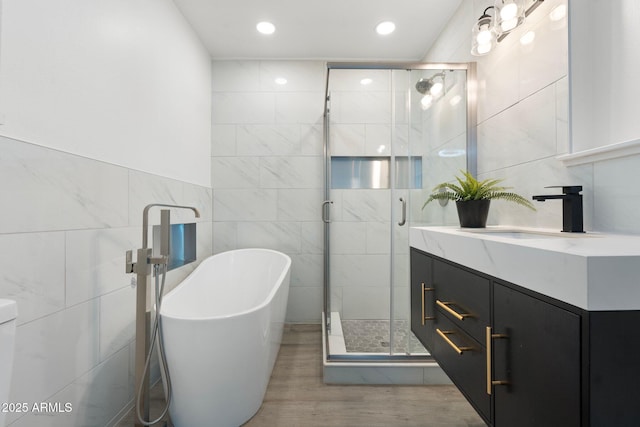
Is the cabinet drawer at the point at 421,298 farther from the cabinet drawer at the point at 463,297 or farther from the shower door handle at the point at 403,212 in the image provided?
the shower door handle at the point at 403,212

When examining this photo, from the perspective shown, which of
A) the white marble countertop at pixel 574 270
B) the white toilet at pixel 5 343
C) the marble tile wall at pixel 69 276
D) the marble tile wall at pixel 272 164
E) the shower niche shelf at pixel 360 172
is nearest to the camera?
the white marble countertop at pixel 574 270

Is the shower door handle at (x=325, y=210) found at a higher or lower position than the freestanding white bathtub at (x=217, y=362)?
higher

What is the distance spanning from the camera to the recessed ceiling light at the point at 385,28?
232 centimetres

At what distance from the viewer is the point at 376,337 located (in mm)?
2191

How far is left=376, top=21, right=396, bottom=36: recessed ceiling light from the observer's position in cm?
232

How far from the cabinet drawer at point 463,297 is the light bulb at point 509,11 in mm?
1235

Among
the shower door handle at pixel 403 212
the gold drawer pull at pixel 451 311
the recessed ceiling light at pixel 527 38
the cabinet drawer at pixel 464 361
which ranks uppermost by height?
the recessed ceiling light at pixel 527 38

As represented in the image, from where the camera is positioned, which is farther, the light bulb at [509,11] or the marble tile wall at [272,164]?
the marble tile wall at [272,164]

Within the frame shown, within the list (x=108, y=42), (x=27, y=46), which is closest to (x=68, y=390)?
(x=27, y=46)

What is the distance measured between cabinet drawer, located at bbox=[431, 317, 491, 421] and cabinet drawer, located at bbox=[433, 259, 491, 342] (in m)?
0.03

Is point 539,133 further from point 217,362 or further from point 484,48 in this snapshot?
point 217,362

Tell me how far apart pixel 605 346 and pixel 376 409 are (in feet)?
4.75

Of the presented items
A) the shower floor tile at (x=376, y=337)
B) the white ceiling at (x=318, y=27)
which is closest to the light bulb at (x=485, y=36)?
the white ceiling at (x=318, y=27)

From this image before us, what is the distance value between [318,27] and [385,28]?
1.83ft
